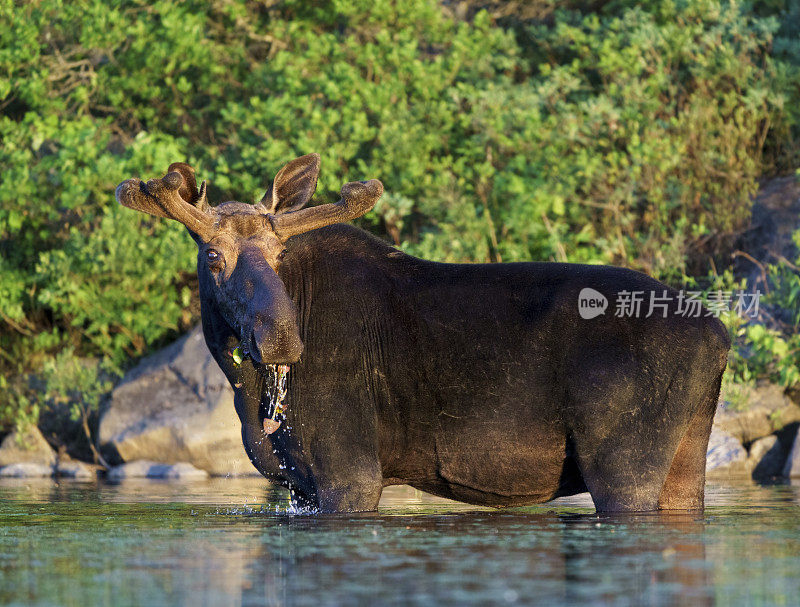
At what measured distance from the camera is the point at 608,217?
17.7 metres

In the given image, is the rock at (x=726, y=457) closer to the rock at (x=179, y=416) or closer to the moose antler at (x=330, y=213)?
the rock at (x=179, y=416)

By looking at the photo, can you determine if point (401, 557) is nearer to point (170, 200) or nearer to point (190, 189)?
point (170, 200)

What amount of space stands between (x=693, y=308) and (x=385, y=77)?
40.1 ft

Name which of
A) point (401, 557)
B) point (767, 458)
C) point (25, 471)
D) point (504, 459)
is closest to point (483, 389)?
point (504, 459)

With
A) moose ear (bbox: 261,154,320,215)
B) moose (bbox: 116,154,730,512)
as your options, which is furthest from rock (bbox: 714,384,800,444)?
moose ear (bbox: 261,154,320,215)

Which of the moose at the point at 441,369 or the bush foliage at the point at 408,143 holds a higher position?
the bush foliage at the point at 408,143

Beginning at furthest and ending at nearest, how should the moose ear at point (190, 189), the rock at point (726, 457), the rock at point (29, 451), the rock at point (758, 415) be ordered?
the rock at point (29, 451) → the rock at point (758, 415) → the rock at point (726, 457) → the moose ear at point (190, 189)

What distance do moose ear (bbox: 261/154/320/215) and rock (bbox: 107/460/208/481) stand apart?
7341 mm

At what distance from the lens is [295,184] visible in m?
9.03

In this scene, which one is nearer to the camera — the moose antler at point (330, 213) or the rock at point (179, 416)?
the moose antler at point (330, 213)

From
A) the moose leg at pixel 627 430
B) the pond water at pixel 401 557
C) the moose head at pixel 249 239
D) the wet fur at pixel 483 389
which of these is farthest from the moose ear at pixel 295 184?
the moose leg at pixel 627 430

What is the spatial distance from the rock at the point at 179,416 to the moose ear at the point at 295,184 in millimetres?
7145

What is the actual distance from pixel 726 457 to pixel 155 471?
7.25 metres

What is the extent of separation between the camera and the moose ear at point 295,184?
8859 millimetres
